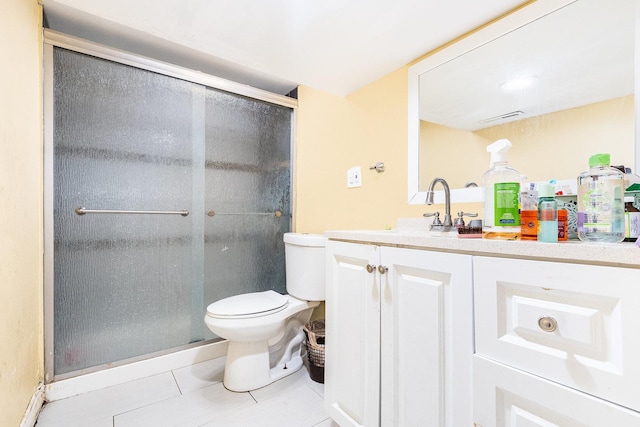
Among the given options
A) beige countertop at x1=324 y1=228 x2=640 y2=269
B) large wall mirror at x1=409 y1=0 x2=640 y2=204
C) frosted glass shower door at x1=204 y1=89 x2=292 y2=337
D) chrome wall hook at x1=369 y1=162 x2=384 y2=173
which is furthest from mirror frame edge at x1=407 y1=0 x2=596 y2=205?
frosted glass shower door at x1=204 y1=89 x2=292 y2=337

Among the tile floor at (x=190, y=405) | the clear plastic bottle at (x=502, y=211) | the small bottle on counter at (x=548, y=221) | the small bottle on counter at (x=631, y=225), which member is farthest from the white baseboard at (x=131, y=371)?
the small bottle on counter at (x=631, y=225)

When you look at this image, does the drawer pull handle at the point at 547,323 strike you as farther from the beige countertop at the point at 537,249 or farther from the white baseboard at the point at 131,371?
the white baseboard at the point at 131,371

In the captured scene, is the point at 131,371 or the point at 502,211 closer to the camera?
the point at 502,211

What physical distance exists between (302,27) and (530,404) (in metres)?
1.36

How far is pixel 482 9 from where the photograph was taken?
1.01m

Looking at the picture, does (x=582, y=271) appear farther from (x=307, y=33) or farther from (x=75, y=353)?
(x=75, y=353)

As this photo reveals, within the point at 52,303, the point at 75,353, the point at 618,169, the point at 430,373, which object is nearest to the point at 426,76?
the point at 618,169

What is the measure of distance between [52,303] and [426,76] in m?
2.08

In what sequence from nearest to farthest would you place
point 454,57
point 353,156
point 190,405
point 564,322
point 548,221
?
point 564,322 < point 548,221 < point 454,57 < point 190,405 < point 353,156

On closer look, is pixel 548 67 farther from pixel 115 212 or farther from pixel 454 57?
pixel 115 212

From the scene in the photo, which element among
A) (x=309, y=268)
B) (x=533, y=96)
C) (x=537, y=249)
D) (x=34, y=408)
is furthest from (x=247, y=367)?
(x=533, y=96)

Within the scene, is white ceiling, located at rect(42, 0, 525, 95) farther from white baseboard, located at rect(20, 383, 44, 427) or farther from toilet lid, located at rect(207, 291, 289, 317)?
white baseboard, located at rect(20, 383, 44, 427)

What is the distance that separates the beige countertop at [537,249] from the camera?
1.59 ft

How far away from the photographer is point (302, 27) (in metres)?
A: 1.12
